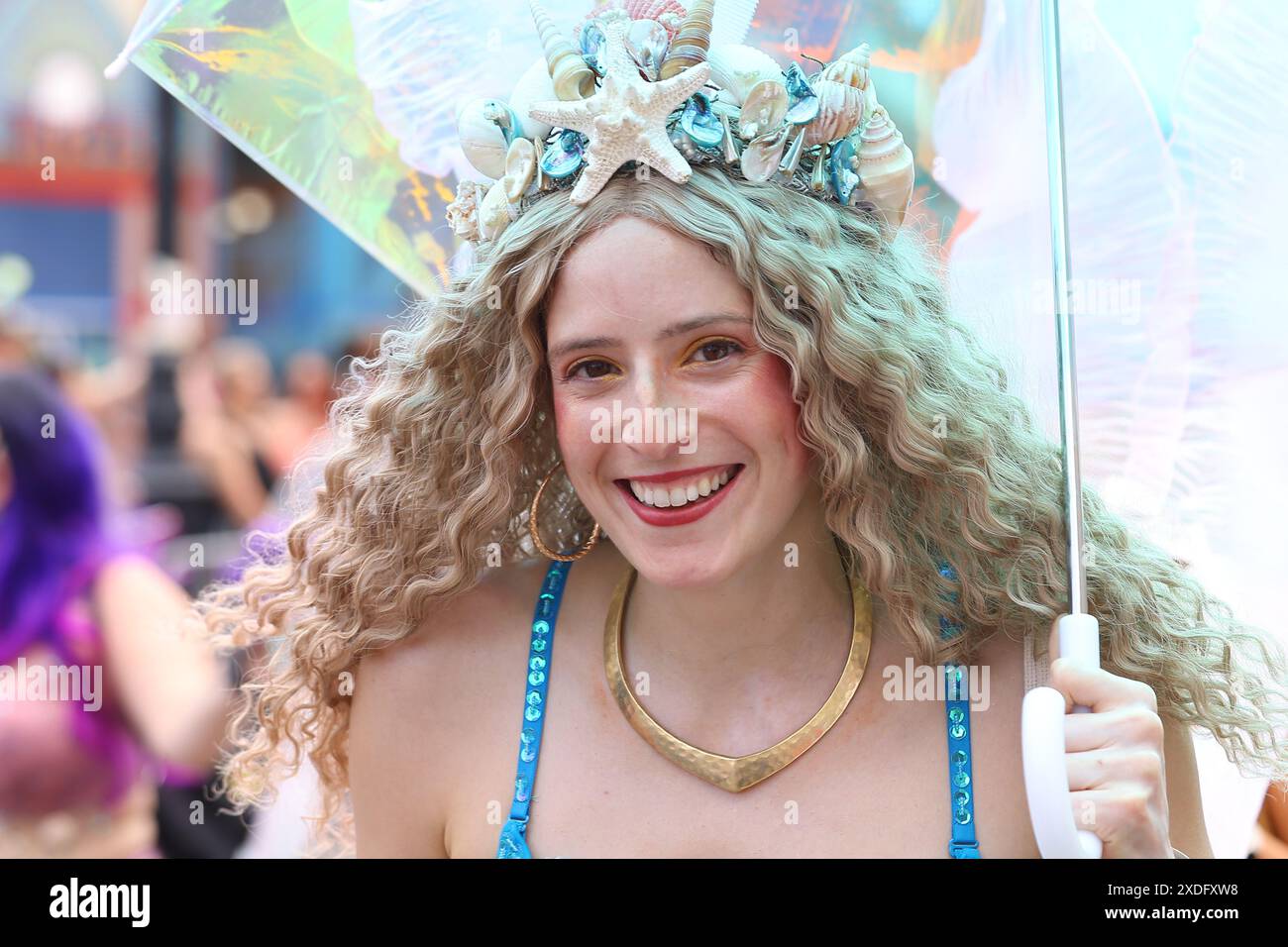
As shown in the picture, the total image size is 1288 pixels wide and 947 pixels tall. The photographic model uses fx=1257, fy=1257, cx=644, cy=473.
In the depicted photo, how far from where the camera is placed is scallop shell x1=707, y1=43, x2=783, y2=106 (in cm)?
164

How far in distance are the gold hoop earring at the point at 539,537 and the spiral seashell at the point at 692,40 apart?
651mm

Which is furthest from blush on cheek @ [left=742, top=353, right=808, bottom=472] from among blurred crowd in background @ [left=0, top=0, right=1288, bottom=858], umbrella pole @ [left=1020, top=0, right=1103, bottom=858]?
blurred crowd in background @ [left=0, top=0, right=1288, bottom=858]

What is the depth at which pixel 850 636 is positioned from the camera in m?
1.83

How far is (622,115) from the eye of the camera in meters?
1.61

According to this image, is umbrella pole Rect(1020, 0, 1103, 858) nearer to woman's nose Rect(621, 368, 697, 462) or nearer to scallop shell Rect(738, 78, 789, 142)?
scallop shell Rect(738, 78, 789, 142)

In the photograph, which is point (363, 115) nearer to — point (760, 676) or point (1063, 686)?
point (760, 676)

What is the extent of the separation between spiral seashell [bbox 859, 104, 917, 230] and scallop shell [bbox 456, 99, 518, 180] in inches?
19.1

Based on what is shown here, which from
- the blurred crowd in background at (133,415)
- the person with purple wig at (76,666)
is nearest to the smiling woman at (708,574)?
the blurred crowd in background at (133,415)

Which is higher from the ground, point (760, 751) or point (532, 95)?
point (532, 95)

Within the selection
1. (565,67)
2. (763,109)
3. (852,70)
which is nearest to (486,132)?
(565,67)

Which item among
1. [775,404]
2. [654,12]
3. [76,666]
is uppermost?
[654,12]

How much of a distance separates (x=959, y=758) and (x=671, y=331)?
2.26ft

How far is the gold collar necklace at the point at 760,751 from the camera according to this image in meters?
1.74

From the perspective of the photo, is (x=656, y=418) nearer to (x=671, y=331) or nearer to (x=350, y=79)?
Result: (x=671, y=331)
